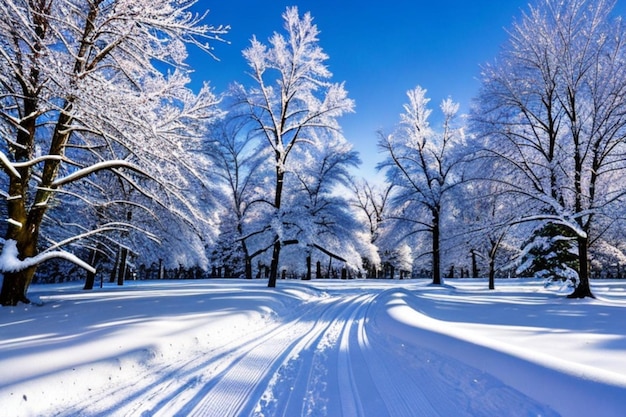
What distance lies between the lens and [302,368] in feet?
13.5

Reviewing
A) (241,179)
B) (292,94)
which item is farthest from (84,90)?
(241,179)

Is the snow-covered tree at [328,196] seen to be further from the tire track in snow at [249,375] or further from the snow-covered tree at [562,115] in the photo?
the tire track in snow at [249,375]

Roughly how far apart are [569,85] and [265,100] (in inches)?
521

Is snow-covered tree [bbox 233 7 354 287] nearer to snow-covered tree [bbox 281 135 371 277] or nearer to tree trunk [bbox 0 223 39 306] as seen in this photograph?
snow-covered tree [bbox 281 135 371 277]

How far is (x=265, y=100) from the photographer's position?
17.1 m

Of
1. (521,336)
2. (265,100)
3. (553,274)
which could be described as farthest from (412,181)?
(521,336)

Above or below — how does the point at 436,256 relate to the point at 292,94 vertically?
below

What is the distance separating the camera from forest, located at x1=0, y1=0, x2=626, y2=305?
662 cm

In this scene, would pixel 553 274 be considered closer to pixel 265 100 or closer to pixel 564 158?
pixel 564 158

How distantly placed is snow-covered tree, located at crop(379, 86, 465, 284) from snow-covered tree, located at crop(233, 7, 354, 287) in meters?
6.94

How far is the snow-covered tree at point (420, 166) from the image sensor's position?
2116cm

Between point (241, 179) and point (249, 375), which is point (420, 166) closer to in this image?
point (241, 179)

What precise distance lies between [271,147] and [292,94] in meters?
3.07

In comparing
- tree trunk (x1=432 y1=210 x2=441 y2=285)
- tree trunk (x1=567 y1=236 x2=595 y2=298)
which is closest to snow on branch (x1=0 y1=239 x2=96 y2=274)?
tree trunk (x1=567 y1=236 x2=595 y2=298)
